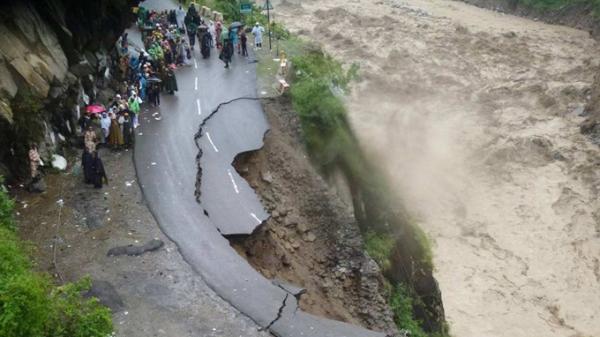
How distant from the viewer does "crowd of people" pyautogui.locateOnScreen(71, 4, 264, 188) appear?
2130cm

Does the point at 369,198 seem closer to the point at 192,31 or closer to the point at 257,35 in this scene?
the point at 257,35

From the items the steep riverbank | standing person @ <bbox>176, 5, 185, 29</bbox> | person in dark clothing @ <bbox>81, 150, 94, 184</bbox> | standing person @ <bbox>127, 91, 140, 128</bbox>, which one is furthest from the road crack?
standing person @ <bbox>176, 5, 185, 29</bbox>

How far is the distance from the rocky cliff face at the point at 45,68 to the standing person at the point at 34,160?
0.92 feet

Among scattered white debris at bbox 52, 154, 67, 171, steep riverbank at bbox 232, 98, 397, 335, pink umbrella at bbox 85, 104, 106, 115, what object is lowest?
steep riverbank at bbox 232, 98, 397, 335

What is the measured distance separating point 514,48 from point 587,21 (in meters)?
8.33

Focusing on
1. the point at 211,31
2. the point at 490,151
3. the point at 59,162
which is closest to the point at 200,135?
the point at 59,162

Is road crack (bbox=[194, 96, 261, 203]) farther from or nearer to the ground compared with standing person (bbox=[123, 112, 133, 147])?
nearer to the ground

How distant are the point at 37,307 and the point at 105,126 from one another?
11.3 meters

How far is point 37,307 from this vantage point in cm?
1091

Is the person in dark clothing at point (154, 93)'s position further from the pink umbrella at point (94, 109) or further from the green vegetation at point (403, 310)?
the green vegetation at point (403, 310)

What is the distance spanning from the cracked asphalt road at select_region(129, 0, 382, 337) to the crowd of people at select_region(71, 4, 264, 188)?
0.75m

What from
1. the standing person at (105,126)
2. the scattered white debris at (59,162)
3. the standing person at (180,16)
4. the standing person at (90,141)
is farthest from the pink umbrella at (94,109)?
the standing person at (180,16)

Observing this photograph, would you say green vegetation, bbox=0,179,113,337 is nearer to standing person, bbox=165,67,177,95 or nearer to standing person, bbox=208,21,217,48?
standing person, bbox=165,67,177,95

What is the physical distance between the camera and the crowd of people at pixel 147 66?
21.3m
